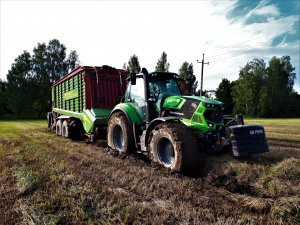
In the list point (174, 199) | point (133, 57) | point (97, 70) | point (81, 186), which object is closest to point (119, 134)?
point (97, 70)

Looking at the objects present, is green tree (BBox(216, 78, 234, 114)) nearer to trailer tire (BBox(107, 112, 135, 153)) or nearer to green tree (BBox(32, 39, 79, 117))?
green tree (BBox(32, 39, 79, 117))

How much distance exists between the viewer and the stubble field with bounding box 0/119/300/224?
3740mm

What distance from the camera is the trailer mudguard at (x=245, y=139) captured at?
6.11 m

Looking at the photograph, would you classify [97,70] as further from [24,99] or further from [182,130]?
[24,99]

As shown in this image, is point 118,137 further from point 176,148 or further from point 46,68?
point 46,68

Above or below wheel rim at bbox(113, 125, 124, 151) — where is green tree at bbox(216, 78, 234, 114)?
above

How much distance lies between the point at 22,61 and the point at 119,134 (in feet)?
161

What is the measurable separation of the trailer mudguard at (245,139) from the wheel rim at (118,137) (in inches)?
152

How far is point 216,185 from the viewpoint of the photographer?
18.0ft

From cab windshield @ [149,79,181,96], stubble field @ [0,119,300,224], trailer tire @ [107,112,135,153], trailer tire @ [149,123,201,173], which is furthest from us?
trailer tire @ [107,112,135,153]

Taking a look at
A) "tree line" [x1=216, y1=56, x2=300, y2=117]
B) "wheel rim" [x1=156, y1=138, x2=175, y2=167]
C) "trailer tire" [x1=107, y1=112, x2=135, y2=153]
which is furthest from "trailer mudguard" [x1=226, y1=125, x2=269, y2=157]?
"tree line" [x1=216, y1=56, x2=300, y2=117]

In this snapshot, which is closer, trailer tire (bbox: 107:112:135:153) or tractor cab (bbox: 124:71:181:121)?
tractor cab (bbox: 124:71:181:121)

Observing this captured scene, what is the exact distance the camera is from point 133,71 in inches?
1930

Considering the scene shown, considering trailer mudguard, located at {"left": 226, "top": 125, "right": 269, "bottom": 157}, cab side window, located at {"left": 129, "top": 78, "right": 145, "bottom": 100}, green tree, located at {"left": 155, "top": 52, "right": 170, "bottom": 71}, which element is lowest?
trailer mudguard, located at {"left": 226, "top": 125, "right": 269, "bottom": 157}
